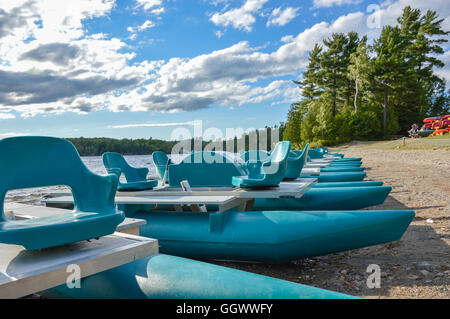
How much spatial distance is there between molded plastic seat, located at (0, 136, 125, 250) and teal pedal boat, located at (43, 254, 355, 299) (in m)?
0.30

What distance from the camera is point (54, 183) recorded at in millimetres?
2154

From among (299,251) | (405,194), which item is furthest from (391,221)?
(405,194)

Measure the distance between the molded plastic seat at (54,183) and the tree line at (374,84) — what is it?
127ft

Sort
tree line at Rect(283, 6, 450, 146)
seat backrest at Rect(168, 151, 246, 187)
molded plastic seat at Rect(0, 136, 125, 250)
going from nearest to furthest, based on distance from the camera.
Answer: molded plastic seat at Rect(0, 136, 125, 250), seat backrest at Rect(168, 151, 246, 187), tree line at Rect(283, 6, 450, 146)

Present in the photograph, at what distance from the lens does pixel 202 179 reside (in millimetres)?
5395

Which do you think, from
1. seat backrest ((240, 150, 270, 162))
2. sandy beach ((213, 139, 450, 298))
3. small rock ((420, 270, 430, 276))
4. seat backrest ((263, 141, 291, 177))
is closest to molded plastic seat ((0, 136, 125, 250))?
sandy beach ((213, 139, 450, 298))

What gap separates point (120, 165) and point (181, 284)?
4338 millimetres

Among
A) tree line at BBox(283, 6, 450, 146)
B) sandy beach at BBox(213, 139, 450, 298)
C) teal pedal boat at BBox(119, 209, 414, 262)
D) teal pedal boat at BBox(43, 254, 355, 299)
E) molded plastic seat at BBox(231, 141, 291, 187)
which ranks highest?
tree line at BBox(283, 6, 450, 146)

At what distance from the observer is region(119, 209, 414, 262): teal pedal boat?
344 centimetres

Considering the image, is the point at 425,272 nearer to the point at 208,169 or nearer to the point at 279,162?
the point at 279,162

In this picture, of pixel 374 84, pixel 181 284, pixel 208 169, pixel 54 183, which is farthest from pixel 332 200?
pixel 374 84

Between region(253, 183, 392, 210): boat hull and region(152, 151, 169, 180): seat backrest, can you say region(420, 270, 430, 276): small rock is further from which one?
region(152, 151, 169, 180): seat backrest
